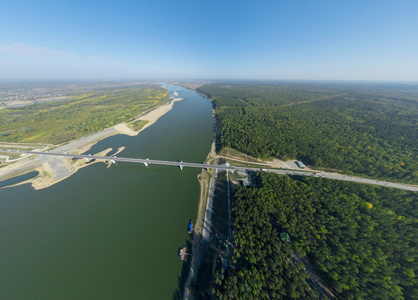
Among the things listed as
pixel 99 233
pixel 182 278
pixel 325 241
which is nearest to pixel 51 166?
pixel 99 233

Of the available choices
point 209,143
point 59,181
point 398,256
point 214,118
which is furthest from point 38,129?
point 398,256

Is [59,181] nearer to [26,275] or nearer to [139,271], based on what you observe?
[26,275]

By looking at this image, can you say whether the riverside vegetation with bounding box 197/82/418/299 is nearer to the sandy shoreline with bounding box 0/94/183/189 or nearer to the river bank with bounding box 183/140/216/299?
the river bank with bounding box 183/140/216/299

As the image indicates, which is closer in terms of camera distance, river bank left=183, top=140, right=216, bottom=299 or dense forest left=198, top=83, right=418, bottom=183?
river bank left=183, top=140, right=216, bottom=299

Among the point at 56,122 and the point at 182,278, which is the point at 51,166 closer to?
the point at 182,278

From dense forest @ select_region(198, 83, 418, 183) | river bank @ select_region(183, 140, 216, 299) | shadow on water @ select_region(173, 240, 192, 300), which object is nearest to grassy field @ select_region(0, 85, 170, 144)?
river bank @ select_region(183, 140, 216, 299)
